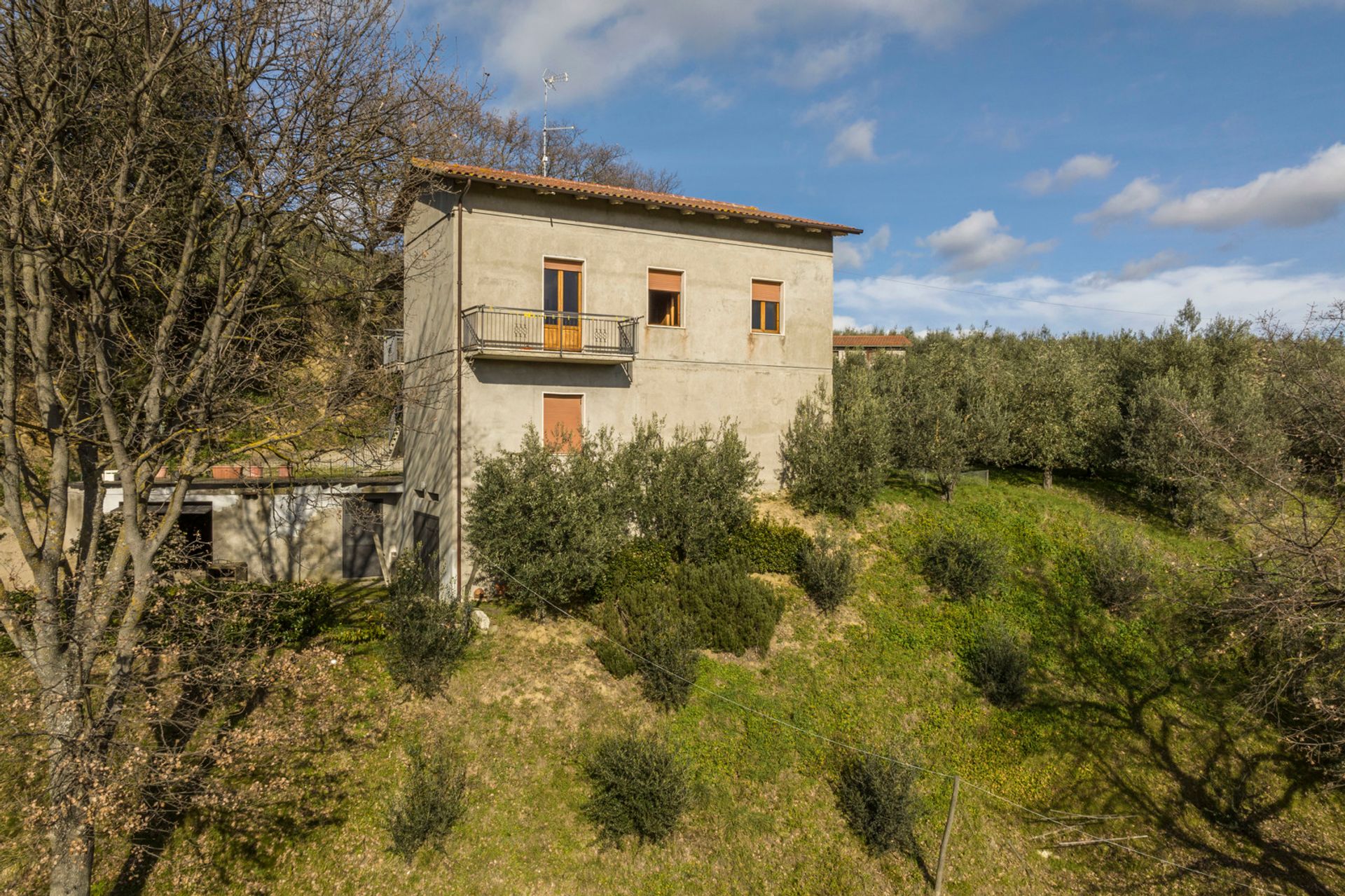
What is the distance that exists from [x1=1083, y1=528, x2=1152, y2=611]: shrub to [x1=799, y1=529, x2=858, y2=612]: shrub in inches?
234

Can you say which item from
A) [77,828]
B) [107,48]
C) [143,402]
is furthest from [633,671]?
[107,48]

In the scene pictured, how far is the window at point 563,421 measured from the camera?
16406mm

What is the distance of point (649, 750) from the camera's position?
11305 millimetres

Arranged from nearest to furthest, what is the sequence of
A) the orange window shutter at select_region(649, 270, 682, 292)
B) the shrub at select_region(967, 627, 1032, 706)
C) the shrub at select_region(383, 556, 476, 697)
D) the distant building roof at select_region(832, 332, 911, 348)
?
the shrub at select_region(383, 556, 476, 697) < the shrub at select_region(967, 627, 1032, 706) < the orange window shutter at select_region(649, 270, 682, 292) < the distant building roof at select_region(832, 332, 911, 348)

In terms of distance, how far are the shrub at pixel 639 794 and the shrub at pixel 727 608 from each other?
3.55m

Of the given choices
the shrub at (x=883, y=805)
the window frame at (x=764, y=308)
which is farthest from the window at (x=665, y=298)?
the shrub at (x=883, y=805)

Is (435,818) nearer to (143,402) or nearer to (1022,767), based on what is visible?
(143,402)

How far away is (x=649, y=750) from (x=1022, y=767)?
7176 mm

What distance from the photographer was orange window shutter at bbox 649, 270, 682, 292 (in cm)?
1819

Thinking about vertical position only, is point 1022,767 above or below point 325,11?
below

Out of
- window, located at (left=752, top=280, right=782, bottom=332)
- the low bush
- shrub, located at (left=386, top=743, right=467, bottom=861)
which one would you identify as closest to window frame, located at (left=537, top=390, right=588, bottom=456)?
the low bush

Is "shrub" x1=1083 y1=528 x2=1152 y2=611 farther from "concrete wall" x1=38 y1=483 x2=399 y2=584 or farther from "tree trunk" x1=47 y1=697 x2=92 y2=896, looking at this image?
"tree trunk" x1=47 y1=697 x2=92 y2=896

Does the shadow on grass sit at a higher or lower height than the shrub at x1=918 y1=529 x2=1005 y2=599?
lower

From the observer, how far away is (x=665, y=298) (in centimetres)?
1848
